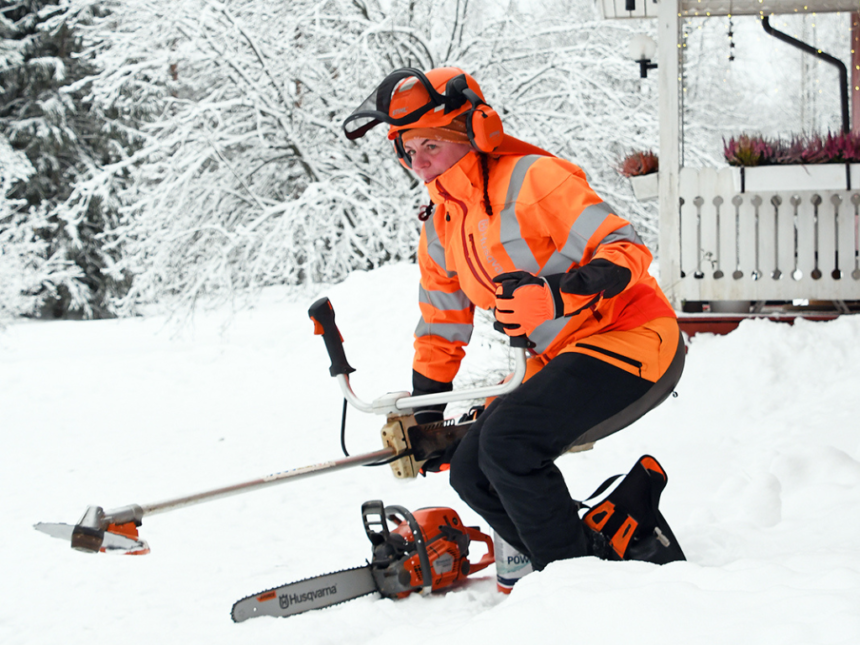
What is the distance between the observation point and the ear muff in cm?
236

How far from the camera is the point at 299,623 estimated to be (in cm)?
247

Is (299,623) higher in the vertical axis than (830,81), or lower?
lower

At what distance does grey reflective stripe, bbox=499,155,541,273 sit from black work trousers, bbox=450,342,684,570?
1.04 ft

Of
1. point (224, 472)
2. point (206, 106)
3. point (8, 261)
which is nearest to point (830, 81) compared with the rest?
point (206, 106)

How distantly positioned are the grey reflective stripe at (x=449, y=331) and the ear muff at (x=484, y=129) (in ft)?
2.19

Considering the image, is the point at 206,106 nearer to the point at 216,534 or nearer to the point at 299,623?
the point at 216,534

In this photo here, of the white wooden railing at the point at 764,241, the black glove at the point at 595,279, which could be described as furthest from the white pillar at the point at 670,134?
the black glove at the point at 595,279

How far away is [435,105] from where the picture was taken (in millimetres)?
2430

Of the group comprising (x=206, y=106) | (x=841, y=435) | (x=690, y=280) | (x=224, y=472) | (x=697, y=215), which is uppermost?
(x=206, y=106)

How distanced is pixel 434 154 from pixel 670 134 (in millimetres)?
4022

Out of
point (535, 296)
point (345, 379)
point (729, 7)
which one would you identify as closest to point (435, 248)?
point (345, 379)

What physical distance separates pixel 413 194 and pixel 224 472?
5.96 m

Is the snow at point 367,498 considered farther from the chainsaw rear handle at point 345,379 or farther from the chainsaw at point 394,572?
the chainsaw rear handle at point 345,379

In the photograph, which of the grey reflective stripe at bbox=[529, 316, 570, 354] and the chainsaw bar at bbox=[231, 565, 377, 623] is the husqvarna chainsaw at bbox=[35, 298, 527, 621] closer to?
the chainsaw bar at bbox=[231, 565, 377, 623]
